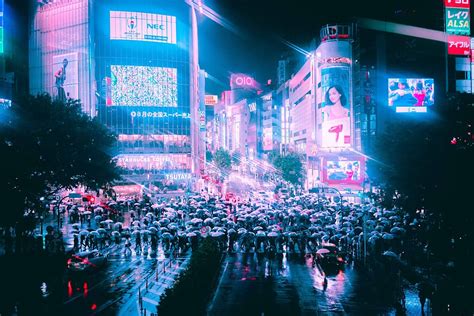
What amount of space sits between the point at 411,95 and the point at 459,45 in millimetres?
10649

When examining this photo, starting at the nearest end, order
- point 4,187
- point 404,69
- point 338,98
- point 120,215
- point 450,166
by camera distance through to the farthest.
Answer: point 450,166 → point 4,187 → point 120,215 → point 404,69 → point 338,98

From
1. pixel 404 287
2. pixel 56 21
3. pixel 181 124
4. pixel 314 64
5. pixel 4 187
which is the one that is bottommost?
pixel 404 287

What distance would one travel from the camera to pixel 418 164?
26.2 meters

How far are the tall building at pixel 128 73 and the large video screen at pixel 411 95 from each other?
144ft

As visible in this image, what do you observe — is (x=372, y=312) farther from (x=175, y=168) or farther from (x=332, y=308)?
(x=175, y=168)

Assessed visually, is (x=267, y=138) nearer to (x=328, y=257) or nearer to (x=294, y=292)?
(x=328, y=257)

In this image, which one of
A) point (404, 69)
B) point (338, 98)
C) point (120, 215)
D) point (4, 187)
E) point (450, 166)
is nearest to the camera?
point (450, 166)

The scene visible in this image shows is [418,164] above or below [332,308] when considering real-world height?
above

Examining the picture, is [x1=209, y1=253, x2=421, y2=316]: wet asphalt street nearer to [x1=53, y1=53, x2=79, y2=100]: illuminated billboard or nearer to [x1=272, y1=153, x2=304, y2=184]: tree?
[x1=272, y1=153, x2=304, y2=184]: tree

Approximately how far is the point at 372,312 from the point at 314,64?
75169 millimetres

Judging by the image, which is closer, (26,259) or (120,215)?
(26,259)

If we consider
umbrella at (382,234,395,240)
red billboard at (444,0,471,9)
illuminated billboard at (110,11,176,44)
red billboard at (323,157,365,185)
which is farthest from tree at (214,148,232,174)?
umbrella at (382,234,395,240)

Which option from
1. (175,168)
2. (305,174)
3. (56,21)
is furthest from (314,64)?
(56,21)

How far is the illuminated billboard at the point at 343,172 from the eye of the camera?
71438 millimetres
